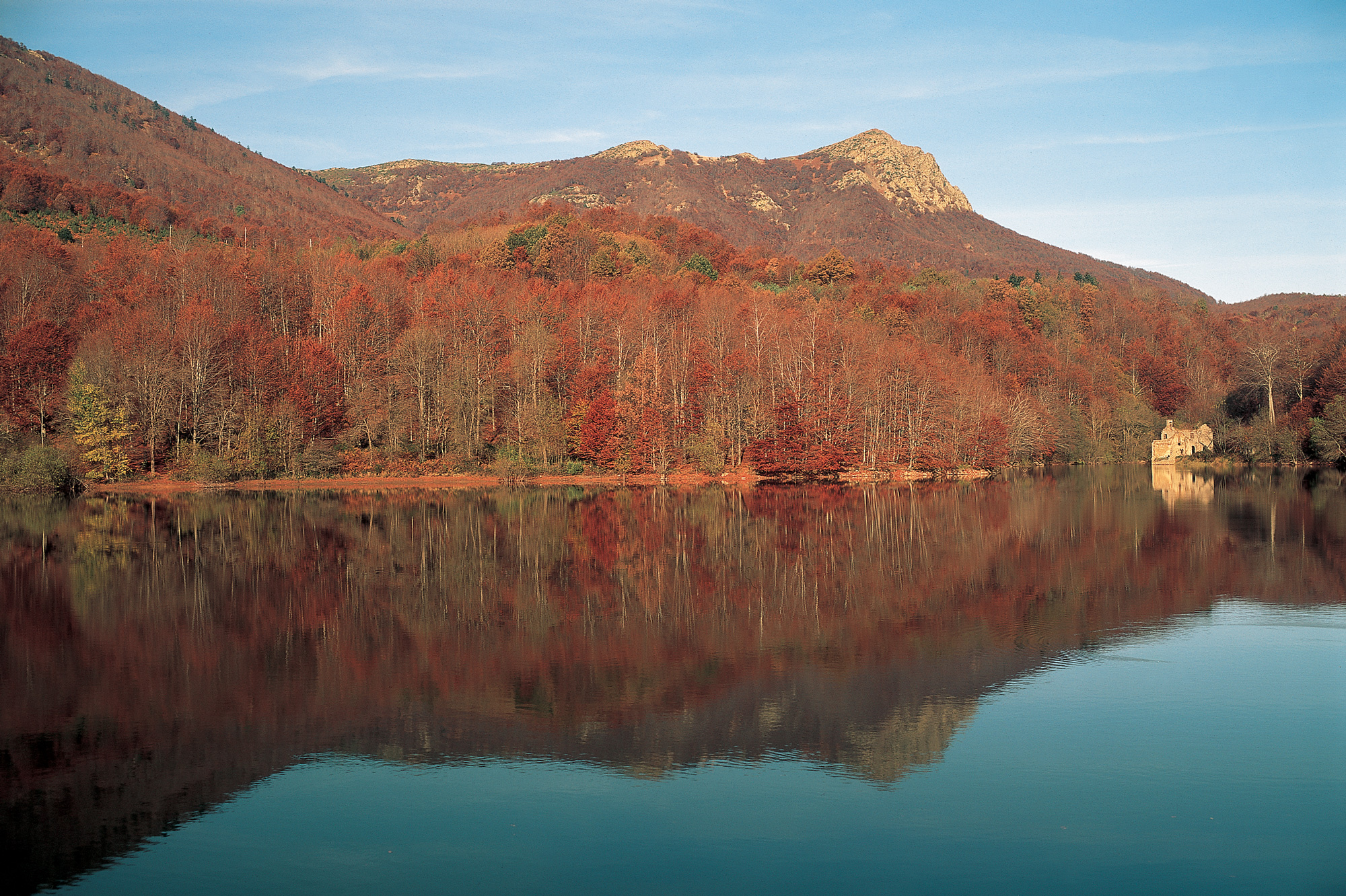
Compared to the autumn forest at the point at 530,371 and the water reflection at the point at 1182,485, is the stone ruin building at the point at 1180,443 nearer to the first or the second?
the autumn forest at the point at 530,371

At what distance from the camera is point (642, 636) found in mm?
15703

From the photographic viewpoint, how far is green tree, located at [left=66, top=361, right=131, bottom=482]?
51844mm

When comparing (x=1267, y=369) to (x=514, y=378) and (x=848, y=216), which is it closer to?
(x=514, y=378)

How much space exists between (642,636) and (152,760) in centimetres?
752

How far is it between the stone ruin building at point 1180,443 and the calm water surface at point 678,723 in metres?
67.4

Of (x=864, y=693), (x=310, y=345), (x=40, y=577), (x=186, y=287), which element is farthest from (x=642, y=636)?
(x=186, y=287)

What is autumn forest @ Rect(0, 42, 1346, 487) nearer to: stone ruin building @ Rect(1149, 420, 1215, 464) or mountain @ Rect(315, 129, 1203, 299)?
stone ruin building @ Rect(1149, 420, 1215, 464)

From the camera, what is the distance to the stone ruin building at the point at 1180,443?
283 ft

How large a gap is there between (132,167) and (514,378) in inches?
3720

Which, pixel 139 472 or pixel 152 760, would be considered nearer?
pixel 152 760

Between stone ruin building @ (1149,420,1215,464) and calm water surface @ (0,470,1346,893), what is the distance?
67407 millimetres

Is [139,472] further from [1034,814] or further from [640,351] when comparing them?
[1034,814]

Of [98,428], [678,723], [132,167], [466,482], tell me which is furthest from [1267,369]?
[132,167]

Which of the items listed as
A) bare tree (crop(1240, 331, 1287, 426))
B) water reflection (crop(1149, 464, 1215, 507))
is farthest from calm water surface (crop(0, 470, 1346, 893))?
bare tree (crop(1240, 331, 1287, 426))
